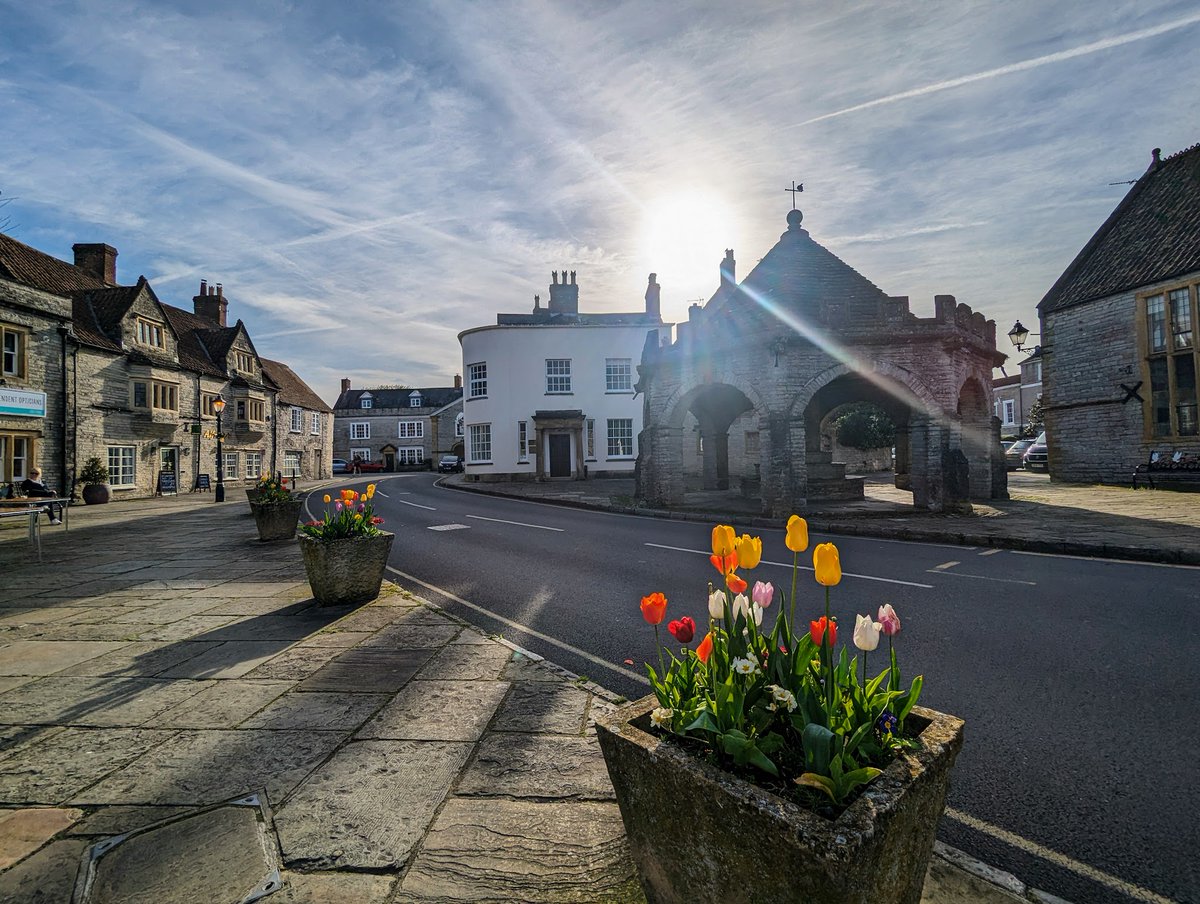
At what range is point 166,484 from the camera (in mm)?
26828

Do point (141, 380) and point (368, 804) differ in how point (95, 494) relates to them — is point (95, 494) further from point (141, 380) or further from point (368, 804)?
point (368, 804)

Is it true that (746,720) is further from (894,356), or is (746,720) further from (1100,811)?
(894,356)

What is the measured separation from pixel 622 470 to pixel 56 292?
24314mm

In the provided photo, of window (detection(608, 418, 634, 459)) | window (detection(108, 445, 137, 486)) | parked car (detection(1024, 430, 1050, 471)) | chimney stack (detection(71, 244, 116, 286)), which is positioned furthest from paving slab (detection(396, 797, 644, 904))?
chimney stack (detection(71, 244, 116, 286))

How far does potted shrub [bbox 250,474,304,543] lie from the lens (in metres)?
11.2

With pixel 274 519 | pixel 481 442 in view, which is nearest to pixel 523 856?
pixel 274 519

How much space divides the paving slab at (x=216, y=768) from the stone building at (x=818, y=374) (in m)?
12.3

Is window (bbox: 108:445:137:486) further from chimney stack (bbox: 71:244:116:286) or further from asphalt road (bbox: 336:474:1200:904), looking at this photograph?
asphalt road (bbox: 336:474:1200:904)

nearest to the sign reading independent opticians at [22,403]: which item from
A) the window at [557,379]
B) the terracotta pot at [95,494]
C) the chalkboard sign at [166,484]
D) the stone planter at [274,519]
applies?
the terracotta pot at [95,494]

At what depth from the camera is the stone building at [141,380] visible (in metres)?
22.1

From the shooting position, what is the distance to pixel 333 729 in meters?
3.40

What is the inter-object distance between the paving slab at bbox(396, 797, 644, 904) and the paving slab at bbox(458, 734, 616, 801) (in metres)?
0.09

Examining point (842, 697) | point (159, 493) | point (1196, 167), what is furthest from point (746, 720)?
point (159, 493)

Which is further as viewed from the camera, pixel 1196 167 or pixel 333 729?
pixel 1196 167
